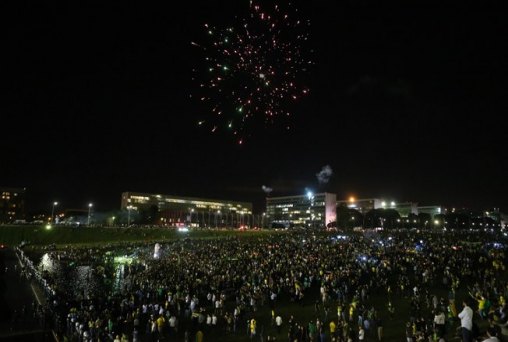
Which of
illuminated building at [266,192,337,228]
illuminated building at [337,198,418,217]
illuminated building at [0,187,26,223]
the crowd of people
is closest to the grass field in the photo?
the crowd of people

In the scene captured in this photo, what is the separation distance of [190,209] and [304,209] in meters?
49.7

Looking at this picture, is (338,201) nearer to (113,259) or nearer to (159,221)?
(159,221)

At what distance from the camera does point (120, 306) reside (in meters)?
Result: 24.0

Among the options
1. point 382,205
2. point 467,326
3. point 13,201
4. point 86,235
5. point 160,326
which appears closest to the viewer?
point 467,326

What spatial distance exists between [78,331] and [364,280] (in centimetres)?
1914

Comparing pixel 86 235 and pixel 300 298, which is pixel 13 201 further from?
pixel 300 298

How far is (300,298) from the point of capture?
2480cm

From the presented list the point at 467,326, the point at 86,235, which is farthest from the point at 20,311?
the point at 86,235

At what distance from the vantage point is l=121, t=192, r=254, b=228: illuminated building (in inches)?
5714

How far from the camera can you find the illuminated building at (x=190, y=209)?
145125mm

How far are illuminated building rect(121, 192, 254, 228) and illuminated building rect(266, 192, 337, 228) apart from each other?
13651 millimetres

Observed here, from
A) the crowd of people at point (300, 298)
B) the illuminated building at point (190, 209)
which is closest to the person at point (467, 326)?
the crowd of people at point (300, 298)

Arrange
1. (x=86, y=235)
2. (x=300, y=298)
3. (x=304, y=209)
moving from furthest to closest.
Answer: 1. (x=304, y=209)
2. (x=86, y=235)
3. (x=300, y=298)

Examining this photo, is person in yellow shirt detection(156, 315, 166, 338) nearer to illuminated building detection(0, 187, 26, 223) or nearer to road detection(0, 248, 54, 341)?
road detection(0, 248, 54, 341)
